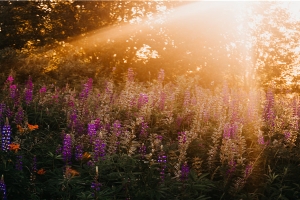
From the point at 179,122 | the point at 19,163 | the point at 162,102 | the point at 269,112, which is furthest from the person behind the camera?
the point at 162,102

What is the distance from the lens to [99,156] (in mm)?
4047

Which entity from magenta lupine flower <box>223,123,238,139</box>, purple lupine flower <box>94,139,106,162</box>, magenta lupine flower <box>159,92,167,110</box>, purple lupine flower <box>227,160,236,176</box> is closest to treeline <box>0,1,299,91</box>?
magenta lupine flower <box>159,92,167,110</box>

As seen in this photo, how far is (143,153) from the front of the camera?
4242 mm

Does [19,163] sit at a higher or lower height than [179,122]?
higher

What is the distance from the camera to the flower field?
11.9ft

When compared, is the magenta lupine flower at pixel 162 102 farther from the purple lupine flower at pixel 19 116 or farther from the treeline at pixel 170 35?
the treeline at pixel 170 35

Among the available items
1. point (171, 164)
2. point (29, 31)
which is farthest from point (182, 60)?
point (171, 164)

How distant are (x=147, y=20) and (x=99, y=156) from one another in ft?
73.5

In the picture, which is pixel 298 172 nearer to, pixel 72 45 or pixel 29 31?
pixel 72 45

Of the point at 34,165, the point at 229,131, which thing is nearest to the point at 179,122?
the point at 229,131

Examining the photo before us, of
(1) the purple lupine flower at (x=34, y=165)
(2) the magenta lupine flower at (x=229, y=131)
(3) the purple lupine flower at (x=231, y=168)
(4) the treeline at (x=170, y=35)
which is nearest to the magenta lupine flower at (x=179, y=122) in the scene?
(2) the magenta lupine flower at (x=229, y=131)

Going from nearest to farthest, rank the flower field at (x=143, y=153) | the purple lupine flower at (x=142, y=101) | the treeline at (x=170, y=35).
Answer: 1. the flower field at (x=143, y=153)
2. the purple lupine flower at (x=142, y=101)
3. the treeline at (x=170, y=35)

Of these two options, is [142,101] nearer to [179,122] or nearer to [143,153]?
[179,122]

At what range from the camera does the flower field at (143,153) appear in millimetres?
3633
